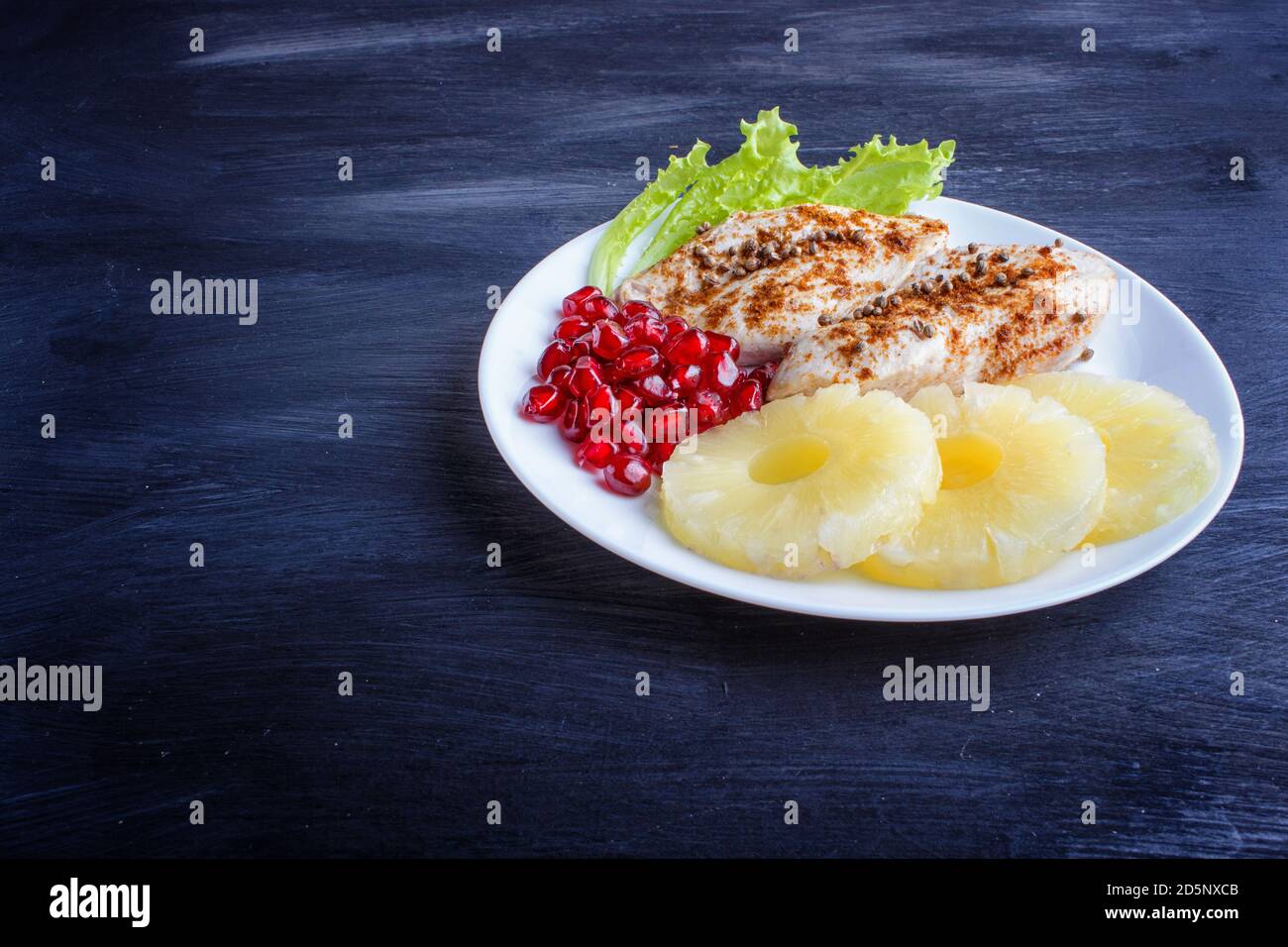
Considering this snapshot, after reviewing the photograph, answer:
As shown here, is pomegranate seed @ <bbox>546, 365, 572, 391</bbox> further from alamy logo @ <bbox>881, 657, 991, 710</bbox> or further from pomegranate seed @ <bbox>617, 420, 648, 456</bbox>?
alamy logo @ <bbox>881, 657, 991, 710</bbox>

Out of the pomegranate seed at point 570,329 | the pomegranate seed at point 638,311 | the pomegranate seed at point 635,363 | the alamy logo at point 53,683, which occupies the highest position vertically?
the pomegranate seed at point 638,311

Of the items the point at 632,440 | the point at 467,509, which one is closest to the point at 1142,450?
the point at 632,440

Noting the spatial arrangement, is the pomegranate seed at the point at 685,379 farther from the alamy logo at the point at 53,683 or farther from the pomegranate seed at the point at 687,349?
the alamy logo at the point at 53,683

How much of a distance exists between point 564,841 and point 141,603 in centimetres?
122

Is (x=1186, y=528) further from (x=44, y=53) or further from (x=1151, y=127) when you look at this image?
(x=44, y=53)

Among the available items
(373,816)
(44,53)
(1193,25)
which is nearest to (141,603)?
(373,816)

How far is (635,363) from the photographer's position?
3.00 m

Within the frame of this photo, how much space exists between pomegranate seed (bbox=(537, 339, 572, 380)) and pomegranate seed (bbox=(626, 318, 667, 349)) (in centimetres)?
17

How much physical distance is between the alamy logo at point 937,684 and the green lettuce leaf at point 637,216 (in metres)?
1.48

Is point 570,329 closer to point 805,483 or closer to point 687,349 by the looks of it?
point 687,349

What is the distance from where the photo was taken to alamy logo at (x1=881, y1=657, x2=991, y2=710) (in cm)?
257

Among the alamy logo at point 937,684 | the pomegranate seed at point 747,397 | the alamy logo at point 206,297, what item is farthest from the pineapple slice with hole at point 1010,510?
the alamy logo at point 206,297

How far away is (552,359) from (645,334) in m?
0.26

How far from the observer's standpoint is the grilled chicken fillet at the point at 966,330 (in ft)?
10.2
